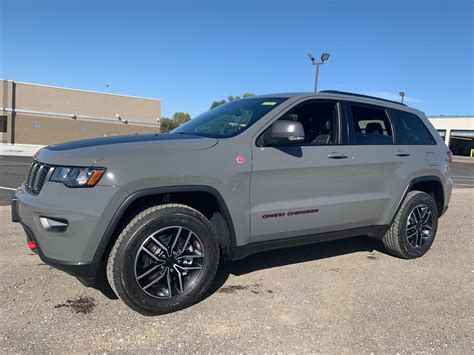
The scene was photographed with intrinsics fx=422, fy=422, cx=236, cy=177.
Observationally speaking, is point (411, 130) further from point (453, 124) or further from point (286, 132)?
point (453, 124)

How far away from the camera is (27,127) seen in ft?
144

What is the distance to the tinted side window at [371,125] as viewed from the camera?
4570 millimetres

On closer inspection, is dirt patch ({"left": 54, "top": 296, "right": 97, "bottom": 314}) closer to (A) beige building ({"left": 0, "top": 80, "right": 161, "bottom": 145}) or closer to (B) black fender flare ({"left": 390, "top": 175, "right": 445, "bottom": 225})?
(B) black fender flare ({"left": 390, "top": 175, "right": 445, "bottom": 225})

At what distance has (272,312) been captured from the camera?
136 inches

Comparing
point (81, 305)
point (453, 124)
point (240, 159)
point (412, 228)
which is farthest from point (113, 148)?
point (453, 124)

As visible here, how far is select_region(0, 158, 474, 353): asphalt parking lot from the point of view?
2.96 meters

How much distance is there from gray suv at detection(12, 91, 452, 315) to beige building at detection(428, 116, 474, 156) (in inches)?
2291

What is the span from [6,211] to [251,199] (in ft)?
16.1

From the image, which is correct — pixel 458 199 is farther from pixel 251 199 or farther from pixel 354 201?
pixel 251 199

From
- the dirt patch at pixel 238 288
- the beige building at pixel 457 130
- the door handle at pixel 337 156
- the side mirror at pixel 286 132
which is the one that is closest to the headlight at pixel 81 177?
the side mirror at pixel 286 132

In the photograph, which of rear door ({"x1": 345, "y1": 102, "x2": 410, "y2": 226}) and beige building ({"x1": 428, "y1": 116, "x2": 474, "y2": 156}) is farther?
beige building ({"x1": 428, "y1": 116, "x2": 474, "y2": 156})

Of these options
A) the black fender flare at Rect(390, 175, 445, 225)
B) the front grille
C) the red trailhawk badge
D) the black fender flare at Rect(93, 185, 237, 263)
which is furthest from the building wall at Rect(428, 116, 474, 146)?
the front grille

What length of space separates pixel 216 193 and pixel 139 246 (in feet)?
2.44

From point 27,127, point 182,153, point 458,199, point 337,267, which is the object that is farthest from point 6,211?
point 27,127
